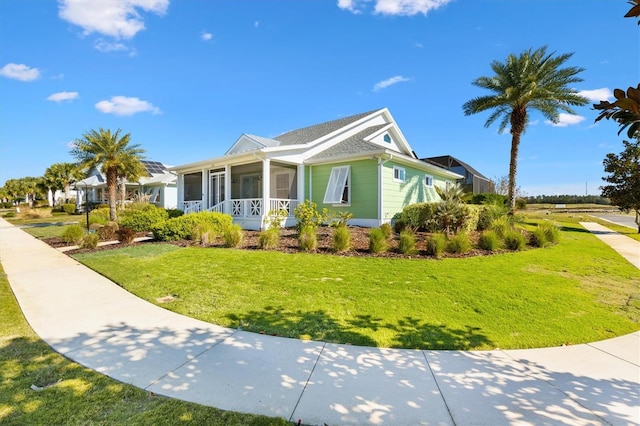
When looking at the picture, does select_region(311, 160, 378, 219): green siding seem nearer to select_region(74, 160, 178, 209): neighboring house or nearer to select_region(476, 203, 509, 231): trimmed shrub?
select_region(476, 203, 509, 231): trimmed shrub

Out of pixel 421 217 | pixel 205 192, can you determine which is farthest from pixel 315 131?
pixel 421 217

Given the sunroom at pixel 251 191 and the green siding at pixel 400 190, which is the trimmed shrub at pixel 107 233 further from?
the green siding at pixel 400 190

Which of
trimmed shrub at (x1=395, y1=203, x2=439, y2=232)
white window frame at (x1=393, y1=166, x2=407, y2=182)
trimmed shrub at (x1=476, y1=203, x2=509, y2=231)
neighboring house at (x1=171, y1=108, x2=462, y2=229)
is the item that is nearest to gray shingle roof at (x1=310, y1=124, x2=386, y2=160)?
neighboring house at (x1=171, y1=108, x2=462, y2=229)

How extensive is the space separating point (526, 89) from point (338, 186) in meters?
12.2

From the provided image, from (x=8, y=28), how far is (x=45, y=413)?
11900 millimetres

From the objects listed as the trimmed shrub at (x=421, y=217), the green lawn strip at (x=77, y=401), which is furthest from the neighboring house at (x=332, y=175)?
the green lawn strip at (x=77, y=401)

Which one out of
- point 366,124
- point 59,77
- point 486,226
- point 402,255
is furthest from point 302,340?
point 366,124

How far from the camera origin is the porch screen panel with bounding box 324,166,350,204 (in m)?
14.1

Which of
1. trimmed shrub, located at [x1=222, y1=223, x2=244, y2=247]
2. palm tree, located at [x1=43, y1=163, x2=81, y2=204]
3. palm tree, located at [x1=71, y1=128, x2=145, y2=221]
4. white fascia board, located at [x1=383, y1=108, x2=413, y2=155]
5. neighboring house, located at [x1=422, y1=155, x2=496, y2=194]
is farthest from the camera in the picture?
palm tree, located at [x1=43, y1=163, x2=81, y2=204]

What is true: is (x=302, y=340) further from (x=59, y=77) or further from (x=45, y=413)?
(x=59, y=77)

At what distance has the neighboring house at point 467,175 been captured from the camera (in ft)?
100

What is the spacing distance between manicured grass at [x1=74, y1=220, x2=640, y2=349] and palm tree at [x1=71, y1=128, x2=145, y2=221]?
1380 centimetres

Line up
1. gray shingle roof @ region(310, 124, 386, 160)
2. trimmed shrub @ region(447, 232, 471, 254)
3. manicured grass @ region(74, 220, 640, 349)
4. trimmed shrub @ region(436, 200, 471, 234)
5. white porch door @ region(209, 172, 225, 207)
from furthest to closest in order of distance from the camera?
white porch door @ region(209, 172, 225, 207) < gray shingle roof @ region(310, 124, 386, 160) < trimmed shrub @ region(436, 200, 471, 234) < trimmed shrub @ region(447, 232, 471, 254) < manicured grass @ region(74, 220, 640, 349)

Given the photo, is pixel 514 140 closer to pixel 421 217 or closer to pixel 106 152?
pixel 421 217
